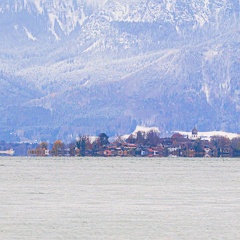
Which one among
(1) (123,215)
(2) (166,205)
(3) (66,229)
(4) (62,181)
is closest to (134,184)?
(4) (62,181)

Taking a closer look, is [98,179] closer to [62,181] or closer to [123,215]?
[62,181]

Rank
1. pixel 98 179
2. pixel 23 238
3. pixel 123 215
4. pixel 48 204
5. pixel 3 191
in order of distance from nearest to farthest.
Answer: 1. pixel 23 238
2. pixel 123 215
3. pixel 48 204
4. pixel 3 191
5. pixel 98 179

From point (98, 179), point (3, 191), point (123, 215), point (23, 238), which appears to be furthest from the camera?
point (98, 179)

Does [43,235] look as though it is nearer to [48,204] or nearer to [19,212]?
[19,212]

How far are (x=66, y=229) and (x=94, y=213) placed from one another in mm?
8750

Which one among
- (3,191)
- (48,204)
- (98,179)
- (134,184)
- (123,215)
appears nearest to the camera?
(123,215)

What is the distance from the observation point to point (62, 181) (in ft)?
422

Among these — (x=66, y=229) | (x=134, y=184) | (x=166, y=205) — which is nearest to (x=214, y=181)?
(x=134, y=184)

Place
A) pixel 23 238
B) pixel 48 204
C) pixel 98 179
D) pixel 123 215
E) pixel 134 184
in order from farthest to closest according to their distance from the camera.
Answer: pixel 98 179 < pixel 134 184 < pixel 48 204 < pixel 123 215 < pixel 23 238

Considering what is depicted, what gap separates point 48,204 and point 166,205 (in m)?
8.09

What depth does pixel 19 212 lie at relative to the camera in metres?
86.6

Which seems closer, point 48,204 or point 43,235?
point 43,235

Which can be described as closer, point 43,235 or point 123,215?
point 43,235

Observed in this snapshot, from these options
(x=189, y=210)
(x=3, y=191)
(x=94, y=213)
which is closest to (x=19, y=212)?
(x=94, y=213)
